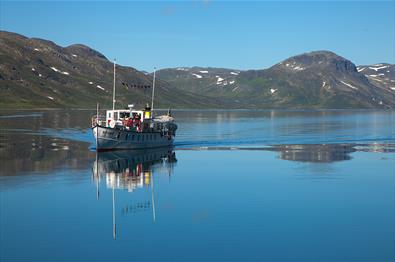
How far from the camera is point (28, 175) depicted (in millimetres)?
53375

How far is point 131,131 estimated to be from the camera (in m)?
82.4

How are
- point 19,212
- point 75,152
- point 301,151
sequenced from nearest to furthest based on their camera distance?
point 19,212
point 75,152
point 301,151

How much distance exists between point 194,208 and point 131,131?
1737 inches

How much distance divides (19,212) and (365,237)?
1949cm

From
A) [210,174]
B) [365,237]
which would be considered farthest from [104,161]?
[365,237]

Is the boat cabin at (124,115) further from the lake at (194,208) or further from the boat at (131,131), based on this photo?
the lake at (194,208)

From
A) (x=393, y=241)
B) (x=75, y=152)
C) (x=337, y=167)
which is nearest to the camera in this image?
(x=393, y=241)

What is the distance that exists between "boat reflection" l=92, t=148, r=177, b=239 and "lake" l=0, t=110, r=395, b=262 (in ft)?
0.36

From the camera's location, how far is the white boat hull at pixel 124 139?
258 ft

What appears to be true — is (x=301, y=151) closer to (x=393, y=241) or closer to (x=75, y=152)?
(x=75, y=152)

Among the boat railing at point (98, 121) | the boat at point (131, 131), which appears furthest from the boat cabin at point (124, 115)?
the boat railing at point (98, 121)

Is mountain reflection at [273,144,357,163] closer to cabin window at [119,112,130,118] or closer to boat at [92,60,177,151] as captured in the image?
boat at [92,60,177,151]

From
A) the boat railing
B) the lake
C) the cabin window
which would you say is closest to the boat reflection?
the lake

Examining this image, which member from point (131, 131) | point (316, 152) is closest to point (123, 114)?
point (131, 131)
